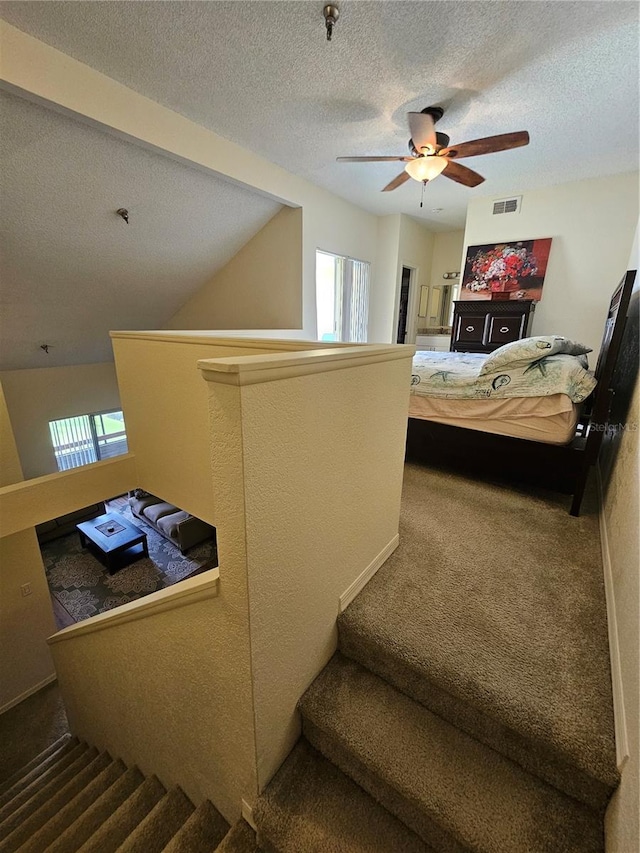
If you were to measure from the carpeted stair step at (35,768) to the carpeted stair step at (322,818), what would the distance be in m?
2.28

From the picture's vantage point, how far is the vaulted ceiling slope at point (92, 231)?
246cm

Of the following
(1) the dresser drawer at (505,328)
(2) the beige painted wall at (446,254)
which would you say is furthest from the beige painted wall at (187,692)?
(2) the beige painted wall at (446,254)

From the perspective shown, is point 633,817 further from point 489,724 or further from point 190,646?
point 190,646

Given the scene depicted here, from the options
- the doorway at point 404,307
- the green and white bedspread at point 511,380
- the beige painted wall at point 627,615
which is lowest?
the beige painted wall at point 627,615

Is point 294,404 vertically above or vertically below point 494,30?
below

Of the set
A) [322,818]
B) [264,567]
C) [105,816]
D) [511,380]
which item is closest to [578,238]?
[511,380]

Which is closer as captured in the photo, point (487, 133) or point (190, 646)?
point (190, 646)

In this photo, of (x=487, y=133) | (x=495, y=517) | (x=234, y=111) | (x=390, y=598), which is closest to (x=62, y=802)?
(x=390, y=598)

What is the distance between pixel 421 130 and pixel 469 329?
269cm

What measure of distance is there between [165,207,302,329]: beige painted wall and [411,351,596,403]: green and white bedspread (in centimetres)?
223

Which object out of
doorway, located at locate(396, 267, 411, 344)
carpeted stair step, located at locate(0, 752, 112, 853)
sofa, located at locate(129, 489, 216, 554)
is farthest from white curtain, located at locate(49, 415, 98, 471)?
doorway, located at locate(396, 267, 411, 344)

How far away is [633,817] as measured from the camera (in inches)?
27.2

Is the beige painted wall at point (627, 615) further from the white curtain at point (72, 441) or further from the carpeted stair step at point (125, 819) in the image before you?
the white curtain at point (72, 441)

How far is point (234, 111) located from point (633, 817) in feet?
13.0
